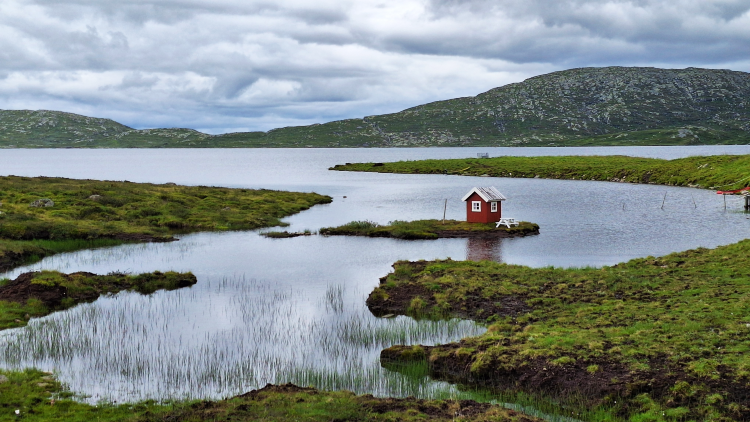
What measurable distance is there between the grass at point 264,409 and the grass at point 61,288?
44.1ft

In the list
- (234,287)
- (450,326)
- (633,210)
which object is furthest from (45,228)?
(633,210)

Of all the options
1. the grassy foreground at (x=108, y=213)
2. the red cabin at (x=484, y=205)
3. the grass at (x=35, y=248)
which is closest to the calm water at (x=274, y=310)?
the grass at (x=35, y=248)

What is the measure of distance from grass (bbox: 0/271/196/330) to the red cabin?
3533 centimetres

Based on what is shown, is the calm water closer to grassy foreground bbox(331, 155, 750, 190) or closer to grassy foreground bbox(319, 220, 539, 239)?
grassy foreground bbox(319, 220, 539, 239)

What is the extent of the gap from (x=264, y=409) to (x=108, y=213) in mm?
62864

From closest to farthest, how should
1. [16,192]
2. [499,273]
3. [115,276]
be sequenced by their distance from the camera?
[499,273] → [115,276] → [16,192]

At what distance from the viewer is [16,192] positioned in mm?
80688

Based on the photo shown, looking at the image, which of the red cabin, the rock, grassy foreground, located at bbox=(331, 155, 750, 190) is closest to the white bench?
the red cabin

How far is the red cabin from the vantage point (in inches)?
2746

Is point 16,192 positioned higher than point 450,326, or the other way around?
point 16,192

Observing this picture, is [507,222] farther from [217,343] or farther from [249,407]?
[249,407]

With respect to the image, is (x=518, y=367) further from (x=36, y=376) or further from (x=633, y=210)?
(x=633, y=210)

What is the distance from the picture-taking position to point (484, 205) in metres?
70.2

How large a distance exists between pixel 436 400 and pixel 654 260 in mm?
28764
